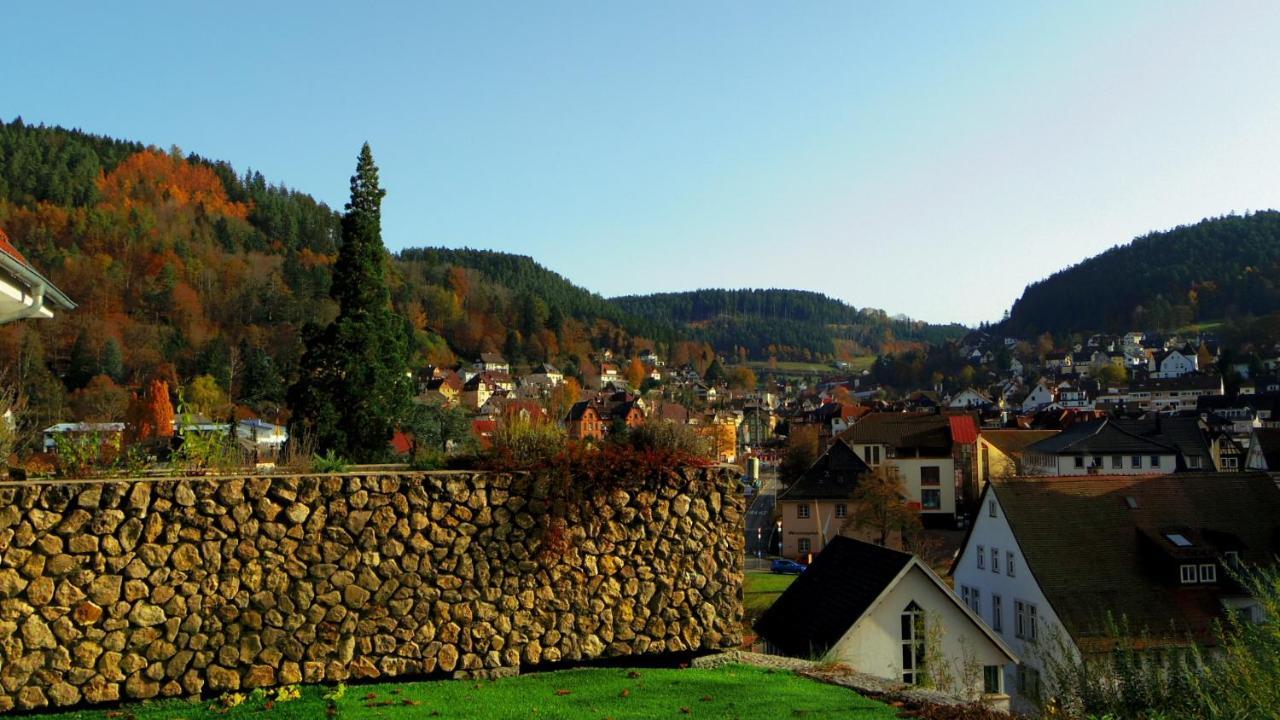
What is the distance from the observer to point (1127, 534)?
24047mm

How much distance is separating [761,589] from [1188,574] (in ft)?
45.0

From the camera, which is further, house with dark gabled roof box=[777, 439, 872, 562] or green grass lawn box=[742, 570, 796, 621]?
house with dark gabled roof box=[777, 439, 872, 562]

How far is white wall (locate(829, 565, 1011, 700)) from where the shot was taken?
53.4 feet

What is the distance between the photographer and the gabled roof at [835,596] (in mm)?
16578

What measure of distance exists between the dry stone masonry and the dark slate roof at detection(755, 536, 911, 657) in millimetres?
5981

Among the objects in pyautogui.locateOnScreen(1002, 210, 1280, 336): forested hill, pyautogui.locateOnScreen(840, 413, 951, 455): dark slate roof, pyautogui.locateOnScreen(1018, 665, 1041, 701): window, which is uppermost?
pyautogui.locateOnScreen(1002, 210, 1280, 336): forested hill

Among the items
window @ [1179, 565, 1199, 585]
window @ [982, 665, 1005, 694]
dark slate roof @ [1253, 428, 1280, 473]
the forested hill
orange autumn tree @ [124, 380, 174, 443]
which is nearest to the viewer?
window @ [982, 665, 1005, 694]

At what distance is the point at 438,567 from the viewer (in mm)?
9898

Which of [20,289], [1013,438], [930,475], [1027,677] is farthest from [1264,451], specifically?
[20,289]

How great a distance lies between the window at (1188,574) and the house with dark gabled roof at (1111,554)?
3 centimetres

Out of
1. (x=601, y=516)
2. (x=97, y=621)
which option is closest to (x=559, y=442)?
(x=601, y=516)

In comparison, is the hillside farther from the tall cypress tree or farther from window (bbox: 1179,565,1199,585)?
window (bbox: 1179,565,1199,585)

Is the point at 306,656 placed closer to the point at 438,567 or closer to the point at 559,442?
the point at 438,567

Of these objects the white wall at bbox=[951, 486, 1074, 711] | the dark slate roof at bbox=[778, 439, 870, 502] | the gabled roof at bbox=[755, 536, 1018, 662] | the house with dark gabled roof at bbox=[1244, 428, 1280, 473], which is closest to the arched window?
the gabled roof at bbox=[755, 536, 1018, 662]
